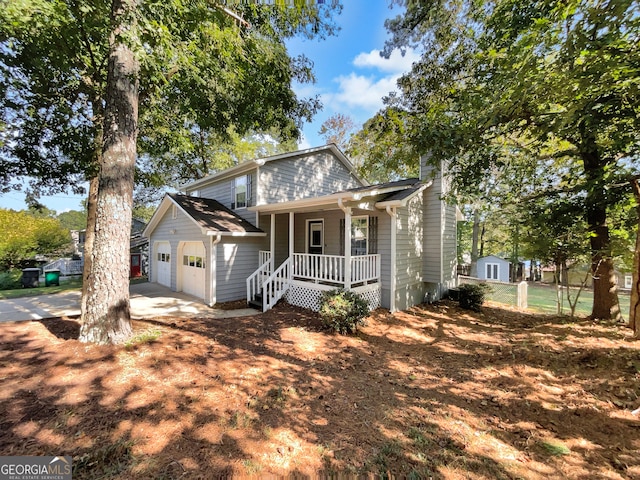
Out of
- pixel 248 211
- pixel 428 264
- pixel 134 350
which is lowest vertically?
pixel 134 350

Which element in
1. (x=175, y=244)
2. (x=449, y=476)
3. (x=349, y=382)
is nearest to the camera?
(x=449, y=476)

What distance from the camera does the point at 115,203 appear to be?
4.84 m

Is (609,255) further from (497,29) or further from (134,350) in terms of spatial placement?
(134,350)

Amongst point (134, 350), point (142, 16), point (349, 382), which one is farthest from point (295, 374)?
point (142, 16)

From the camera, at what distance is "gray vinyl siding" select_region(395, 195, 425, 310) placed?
28.1 ft

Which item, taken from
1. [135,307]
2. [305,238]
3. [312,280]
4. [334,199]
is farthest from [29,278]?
[334,199]

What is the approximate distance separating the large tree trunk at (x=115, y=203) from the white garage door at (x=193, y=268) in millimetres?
5093

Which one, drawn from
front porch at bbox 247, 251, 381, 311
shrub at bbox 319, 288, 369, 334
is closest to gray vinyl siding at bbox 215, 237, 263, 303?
front porch at bbox 247, 251, 381, 311

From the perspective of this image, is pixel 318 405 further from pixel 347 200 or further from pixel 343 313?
pixel 347 200

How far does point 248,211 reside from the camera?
10578mm

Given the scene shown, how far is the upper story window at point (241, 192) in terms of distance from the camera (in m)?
10.7

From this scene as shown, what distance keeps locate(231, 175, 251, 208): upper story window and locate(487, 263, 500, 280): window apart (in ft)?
77.5

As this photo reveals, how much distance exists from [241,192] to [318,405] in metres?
9.28

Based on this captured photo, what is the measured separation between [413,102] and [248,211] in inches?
276
